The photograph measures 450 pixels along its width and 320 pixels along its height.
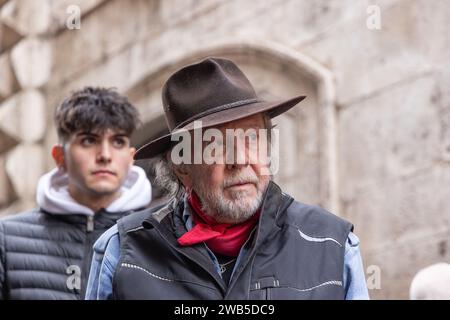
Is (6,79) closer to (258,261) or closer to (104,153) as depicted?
(104,153)

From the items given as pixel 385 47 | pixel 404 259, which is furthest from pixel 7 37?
pixel 404 259

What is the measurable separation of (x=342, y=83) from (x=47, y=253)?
236cm

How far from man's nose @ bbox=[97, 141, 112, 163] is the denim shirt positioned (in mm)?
1368

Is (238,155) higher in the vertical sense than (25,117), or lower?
lower

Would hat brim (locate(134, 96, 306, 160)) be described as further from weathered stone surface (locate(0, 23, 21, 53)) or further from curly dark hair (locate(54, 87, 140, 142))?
weathered stone surface (locate(0, 23, 21, 53))

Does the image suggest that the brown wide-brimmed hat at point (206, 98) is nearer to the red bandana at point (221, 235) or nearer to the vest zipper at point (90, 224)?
the red bandana at point (221, 235)

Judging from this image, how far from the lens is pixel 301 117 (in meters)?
6.39

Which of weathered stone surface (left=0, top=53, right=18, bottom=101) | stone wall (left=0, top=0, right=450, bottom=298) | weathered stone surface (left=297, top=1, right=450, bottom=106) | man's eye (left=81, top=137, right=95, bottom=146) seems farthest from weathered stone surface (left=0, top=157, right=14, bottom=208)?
man's eye (left=81, top=137, right=95, bottom=146)

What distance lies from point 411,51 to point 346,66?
1.57ft

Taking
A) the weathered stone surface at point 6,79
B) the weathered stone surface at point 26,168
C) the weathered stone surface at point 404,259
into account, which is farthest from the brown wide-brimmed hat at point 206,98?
the weathered stone surface at point 6,79

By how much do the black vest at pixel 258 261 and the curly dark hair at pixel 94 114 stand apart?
1.55m

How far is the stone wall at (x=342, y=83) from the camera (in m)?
5.62

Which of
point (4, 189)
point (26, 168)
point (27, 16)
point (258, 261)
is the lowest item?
point (258, 261)
